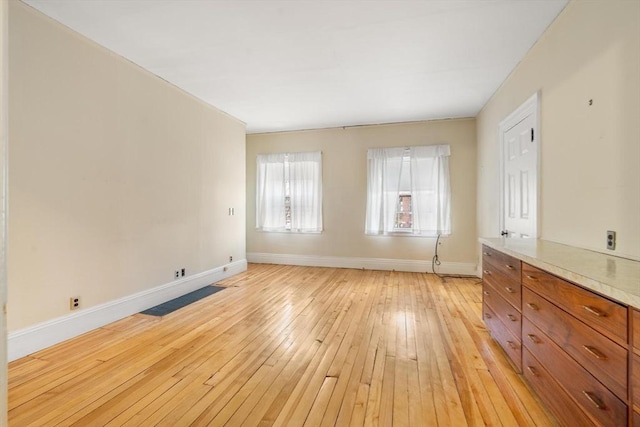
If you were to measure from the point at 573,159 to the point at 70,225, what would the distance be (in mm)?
4224

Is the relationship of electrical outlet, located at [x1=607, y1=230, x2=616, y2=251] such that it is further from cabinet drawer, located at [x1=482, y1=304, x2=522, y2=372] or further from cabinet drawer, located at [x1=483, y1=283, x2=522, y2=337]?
cabinet drawer, located at [x1=482, y1=304, x2=522, y2=372]

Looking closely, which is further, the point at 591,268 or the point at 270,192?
the point at 270,192

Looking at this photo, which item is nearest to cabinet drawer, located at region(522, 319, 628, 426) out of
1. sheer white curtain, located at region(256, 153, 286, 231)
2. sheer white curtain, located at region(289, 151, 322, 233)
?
sheer white curtain, located at region(289, 151, 322, 233)

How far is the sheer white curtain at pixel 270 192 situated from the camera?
19.4ft

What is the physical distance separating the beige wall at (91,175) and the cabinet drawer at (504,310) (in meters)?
3.67

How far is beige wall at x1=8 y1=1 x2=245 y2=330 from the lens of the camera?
2.23 metres

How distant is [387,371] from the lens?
2.06m

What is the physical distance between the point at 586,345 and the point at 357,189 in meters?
4.45

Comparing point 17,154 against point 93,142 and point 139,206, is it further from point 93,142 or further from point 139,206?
point 139,206

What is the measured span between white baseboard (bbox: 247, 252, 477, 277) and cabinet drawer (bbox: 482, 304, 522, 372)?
237 centimetres

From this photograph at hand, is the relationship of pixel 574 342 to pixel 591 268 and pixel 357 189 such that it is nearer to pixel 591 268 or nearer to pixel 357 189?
pixel 591 268

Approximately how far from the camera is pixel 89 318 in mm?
2693

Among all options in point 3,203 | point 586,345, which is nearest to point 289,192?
point 586,345

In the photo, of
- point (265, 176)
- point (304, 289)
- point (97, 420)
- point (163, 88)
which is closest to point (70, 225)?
point (97, 420)
